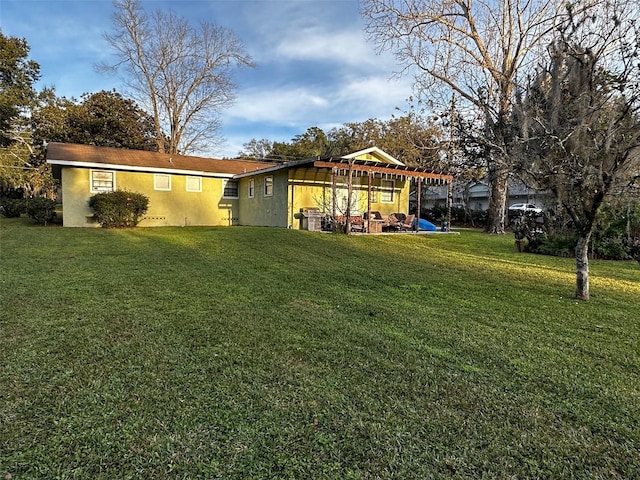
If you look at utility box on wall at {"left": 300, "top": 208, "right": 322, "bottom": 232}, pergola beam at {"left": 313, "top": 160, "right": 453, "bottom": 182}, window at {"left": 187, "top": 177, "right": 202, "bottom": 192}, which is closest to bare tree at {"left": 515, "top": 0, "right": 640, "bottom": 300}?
pergola beam at {"left": 313, "top": 160, "right": 453, "bottom": 182}

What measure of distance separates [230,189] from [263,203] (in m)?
3.38

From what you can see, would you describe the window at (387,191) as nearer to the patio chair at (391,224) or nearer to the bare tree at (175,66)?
the patio chair at (391,224)

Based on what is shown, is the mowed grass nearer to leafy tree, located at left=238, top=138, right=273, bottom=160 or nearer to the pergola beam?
the pergola beam

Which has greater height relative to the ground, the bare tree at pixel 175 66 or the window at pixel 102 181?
the bare tree at pixel 175 66

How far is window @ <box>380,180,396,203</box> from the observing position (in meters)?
17.8

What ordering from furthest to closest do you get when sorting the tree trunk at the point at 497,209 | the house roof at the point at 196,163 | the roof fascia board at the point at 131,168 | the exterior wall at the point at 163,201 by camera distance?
the tree trunk at the point at 497,209, the exterior wall at the point at 163,201, the roof fascia board at the point at 131,168, the house roof at the point at 196,163

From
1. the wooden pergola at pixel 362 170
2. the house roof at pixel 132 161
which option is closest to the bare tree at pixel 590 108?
the wooden pergola at pixel 362 170

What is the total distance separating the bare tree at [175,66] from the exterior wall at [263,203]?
13.8 meters

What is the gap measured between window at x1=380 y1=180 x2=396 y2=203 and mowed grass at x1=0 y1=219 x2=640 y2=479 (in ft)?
41.0

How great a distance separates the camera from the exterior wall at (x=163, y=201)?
49.6 ft

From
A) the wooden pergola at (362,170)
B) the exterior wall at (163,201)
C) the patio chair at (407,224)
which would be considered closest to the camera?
the wooden pergola at (362,170)

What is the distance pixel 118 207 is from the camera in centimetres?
1491

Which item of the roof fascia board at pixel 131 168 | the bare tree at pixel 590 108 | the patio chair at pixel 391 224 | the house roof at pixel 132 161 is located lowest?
the patio chair at pixel 391 224

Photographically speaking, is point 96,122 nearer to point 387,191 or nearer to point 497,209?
point 387,191
